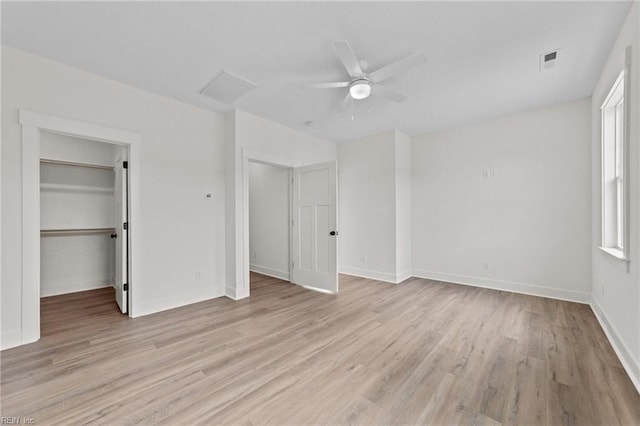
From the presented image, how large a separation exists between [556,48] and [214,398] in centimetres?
408

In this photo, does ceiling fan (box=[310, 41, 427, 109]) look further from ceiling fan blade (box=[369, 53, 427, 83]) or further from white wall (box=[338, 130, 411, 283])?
white wall (box=[338, 130, 411, 283])

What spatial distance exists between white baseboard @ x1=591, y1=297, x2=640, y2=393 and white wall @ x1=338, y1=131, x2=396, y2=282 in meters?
2.56

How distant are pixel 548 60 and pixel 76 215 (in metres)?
6.66

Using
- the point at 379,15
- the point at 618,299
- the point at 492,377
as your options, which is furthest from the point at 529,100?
the point at 492,377

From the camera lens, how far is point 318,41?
242 centimetres

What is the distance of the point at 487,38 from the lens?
2.39 m

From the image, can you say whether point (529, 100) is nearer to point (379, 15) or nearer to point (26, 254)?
point (379, 15)

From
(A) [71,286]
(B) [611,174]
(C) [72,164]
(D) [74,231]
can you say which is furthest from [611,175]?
(A) [71,286]

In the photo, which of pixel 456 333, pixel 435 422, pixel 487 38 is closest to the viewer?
pixel 435 422

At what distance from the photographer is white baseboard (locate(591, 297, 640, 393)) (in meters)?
1.97

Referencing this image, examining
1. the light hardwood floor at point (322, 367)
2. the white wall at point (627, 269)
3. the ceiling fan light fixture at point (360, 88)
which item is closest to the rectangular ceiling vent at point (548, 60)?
the white wall at point (627, 269)

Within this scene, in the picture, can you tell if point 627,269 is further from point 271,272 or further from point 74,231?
point 74,231

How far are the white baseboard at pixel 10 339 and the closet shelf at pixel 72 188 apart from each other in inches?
102

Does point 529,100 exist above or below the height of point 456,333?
above
